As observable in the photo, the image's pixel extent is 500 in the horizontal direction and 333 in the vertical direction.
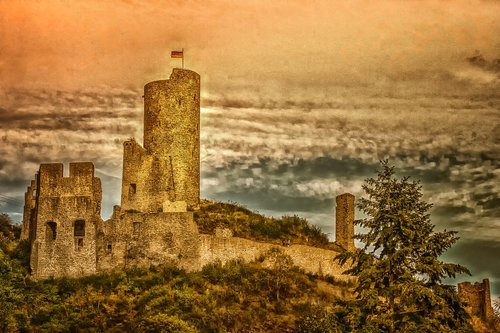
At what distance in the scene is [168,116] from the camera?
175 ft

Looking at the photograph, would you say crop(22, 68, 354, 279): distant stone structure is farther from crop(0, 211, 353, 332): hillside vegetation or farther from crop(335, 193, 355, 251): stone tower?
crop(335, 193, 355, 251): stone tower

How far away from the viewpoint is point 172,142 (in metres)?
53.0

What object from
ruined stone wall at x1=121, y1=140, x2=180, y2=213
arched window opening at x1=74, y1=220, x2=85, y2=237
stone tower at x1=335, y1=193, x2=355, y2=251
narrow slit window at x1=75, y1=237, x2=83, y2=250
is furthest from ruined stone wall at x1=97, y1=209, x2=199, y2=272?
stone tower at x1=335, y1=193, x2=355, y2=251

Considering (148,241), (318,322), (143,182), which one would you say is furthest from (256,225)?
(318,322)

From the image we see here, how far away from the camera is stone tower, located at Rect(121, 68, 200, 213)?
5069cm

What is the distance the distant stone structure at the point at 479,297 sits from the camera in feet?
157

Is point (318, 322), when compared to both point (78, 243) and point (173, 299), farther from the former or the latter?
point (78, 243)

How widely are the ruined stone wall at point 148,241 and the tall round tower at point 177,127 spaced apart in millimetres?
6852

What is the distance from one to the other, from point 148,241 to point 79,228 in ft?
12.1

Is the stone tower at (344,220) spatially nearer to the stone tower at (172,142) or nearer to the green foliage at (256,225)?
the green foliage at (256,225)

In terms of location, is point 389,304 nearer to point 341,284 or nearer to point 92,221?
point 341,284

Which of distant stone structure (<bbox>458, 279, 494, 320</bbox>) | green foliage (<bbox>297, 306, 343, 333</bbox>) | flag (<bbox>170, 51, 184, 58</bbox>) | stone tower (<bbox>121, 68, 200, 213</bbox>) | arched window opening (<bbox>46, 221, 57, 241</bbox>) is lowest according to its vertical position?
green foliage (<bbox>297, 306, 343, 333</bbox>)

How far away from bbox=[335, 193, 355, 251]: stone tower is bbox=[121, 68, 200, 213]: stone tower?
866 centimetres

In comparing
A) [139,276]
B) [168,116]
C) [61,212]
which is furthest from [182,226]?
[168,116]
